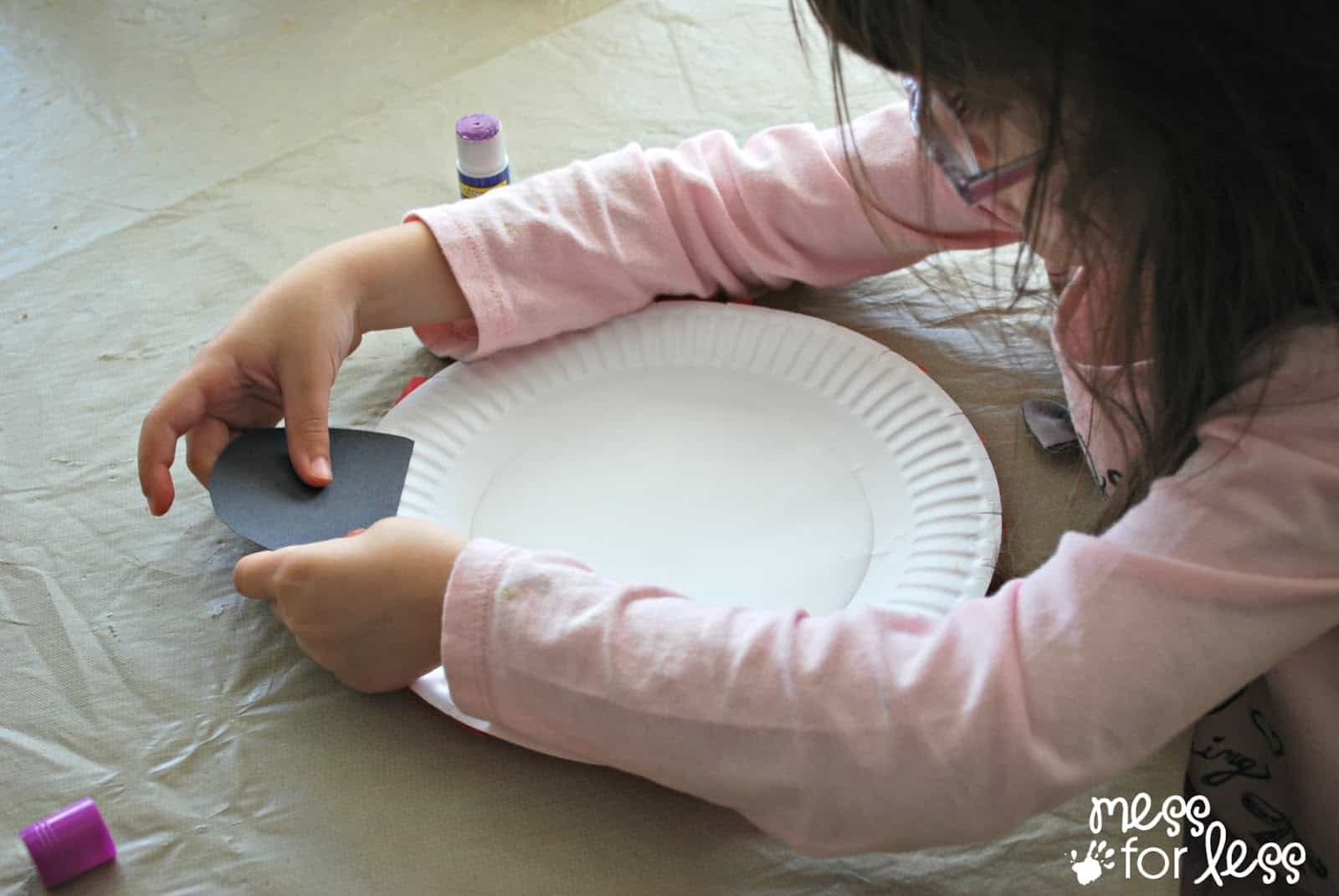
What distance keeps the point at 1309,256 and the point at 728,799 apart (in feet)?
1.06

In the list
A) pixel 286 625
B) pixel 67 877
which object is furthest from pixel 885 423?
pixel 67 877

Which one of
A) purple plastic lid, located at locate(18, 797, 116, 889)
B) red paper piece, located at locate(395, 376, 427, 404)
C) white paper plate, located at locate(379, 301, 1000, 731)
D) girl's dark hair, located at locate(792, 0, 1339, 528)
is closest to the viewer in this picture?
girl's dark hair, located at locate(792, 0, 1339, 528)

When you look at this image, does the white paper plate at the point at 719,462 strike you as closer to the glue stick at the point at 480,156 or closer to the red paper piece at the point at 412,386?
the red paper piece at the point at 412,386

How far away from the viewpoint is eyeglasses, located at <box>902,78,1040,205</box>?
0.49m

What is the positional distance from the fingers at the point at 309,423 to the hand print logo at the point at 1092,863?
1.34 ft

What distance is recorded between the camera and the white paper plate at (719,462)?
0.62 metres

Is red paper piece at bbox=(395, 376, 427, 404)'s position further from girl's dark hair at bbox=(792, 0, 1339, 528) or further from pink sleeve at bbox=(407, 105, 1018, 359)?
girl's dark hair at bbox=(792, 0, 1339, 528)

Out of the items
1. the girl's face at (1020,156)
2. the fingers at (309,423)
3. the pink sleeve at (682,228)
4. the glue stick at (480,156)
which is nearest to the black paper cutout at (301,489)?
the fingers at (309,423)

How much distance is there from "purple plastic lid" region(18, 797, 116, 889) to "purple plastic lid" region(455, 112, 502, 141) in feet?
1.53

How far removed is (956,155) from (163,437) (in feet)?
1.44

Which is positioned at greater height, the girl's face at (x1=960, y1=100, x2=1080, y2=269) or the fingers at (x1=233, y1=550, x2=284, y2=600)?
the girl's face at (x1=960, y1=100, x2=1080, y2=269)

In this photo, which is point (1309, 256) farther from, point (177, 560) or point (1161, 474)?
point (177, 560)

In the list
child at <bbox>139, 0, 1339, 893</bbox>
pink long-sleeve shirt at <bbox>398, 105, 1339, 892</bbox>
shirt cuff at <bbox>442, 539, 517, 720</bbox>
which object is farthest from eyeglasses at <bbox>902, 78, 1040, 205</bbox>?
shirt cuff at <bbox>442, 539, 517, 720</bbox>

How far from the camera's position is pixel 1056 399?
2.35 feet
